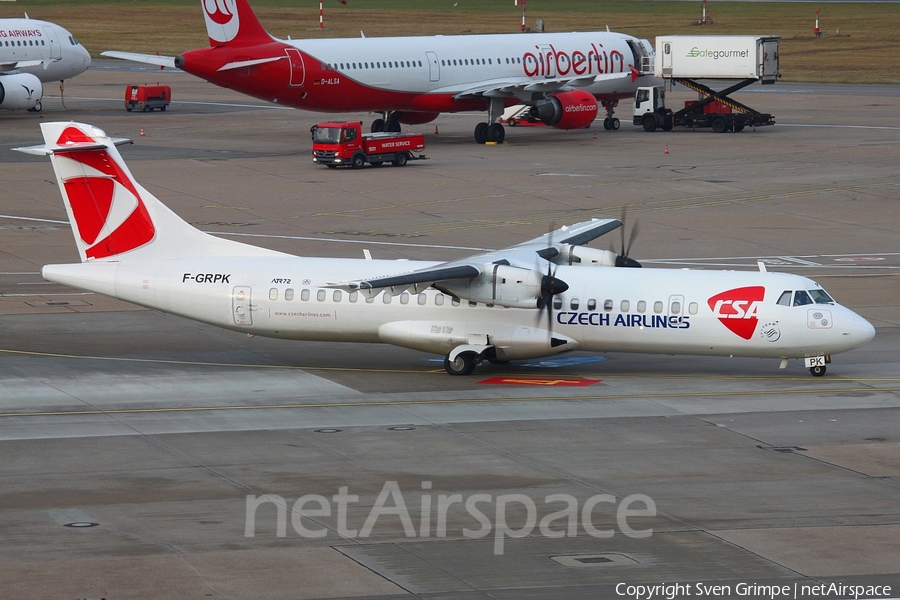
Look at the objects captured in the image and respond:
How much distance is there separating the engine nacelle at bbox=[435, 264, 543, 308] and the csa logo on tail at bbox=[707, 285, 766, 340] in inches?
160

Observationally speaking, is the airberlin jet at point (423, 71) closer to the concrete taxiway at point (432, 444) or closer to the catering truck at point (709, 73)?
the catering truck at point (709, 73)

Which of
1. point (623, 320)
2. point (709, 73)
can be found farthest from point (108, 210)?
point (709, 73)

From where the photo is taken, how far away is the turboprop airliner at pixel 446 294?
1196 inches

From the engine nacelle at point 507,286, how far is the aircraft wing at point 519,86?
133ft

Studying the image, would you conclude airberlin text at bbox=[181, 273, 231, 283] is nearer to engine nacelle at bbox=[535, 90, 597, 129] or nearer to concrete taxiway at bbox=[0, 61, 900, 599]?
concrete taxiway at bbox=[0, 61, 900, 599]

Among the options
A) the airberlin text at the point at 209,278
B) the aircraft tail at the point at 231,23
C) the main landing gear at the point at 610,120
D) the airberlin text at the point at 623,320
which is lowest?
the airberlin text at the point at 623,320

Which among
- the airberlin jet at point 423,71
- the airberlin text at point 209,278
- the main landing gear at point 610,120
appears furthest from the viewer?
the main landing gear at point 610,120

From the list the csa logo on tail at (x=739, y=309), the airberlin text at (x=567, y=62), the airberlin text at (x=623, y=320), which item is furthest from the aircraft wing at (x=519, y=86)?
the csa logo on tail at (x=739, y=309)

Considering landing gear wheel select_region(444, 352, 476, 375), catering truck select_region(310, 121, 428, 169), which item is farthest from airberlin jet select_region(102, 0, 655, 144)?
landing gear wheel select_region(444, 352, 476, 375)

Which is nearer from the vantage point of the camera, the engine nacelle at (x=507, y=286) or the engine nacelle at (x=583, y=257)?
the engine nacelle at (x=507, y=286)

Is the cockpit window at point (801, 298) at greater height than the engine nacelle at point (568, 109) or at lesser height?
lesser

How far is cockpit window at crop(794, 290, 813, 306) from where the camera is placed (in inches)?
1195

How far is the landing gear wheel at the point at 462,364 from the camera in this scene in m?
31.6

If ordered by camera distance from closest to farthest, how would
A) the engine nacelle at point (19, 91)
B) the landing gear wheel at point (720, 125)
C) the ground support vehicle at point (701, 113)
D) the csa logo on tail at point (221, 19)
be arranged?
the csa logo on tail at point (221, 19), the ground support vehicle at point (701, 113), the landing gear wheel at point (720, 125), the engine nacelle at point (19, 91)
